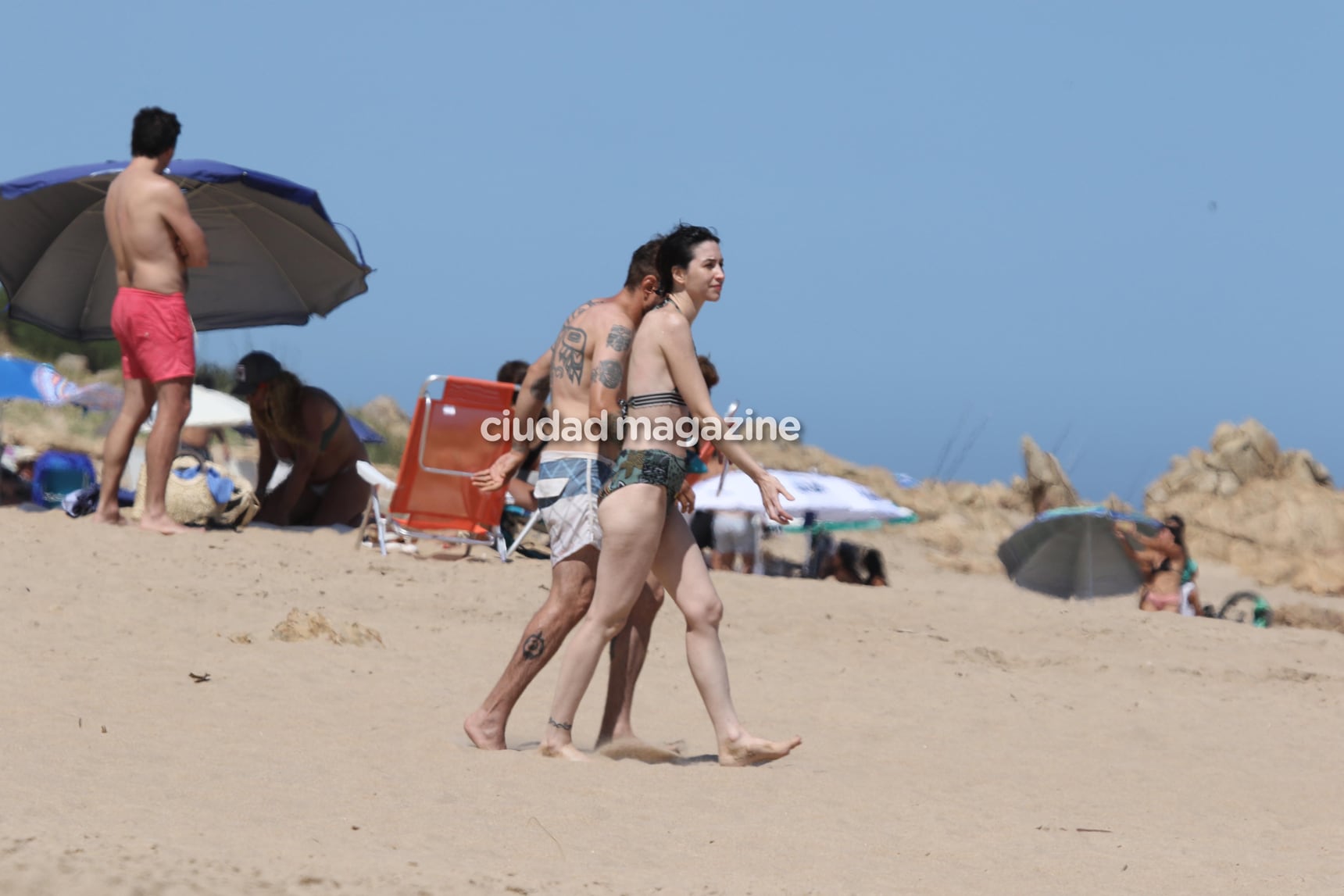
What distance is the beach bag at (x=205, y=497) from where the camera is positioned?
7879mm

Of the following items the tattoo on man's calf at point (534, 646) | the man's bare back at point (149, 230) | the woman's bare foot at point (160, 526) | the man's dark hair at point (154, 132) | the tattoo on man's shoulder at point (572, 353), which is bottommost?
the tattoo on man's calf at point (534, 646)

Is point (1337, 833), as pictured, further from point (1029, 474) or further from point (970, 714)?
point (1029, 474)

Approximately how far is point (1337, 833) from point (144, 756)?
332cm

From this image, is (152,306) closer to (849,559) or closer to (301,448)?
(301,448)

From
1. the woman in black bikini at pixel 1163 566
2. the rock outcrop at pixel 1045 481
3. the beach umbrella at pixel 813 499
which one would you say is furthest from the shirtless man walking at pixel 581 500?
the rock outcrop at pixel 1045 481

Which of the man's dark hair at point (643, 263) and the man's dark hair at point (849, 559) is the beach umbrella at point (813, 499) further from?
the man's dark hair at point (643, 263)

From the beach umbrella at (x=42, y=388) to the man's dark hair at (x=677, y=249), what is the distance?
22.6ft

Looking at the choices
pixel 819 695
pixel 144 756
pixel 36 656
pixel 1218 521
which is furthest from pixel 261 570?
pixel 1218 521

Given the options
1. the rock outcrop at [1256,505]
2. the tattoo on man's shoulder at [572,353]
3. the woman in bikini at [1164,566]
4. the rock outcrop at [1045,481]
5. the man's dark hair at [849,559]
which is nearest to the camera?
Answer: the tattoo on man's shoulder at [572,353]

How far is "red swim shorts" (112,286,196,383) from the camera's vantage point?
729 centimetres

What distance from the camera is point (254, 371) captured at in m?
8.09

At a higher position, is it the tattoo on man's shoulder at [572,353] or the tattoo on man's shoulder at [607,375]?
the tattoo on man's shoulder at [572,353]

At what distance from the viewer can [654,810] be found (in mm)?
3707

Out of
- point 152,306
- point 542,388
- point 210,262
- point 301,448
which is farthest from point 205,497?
point 542,388
